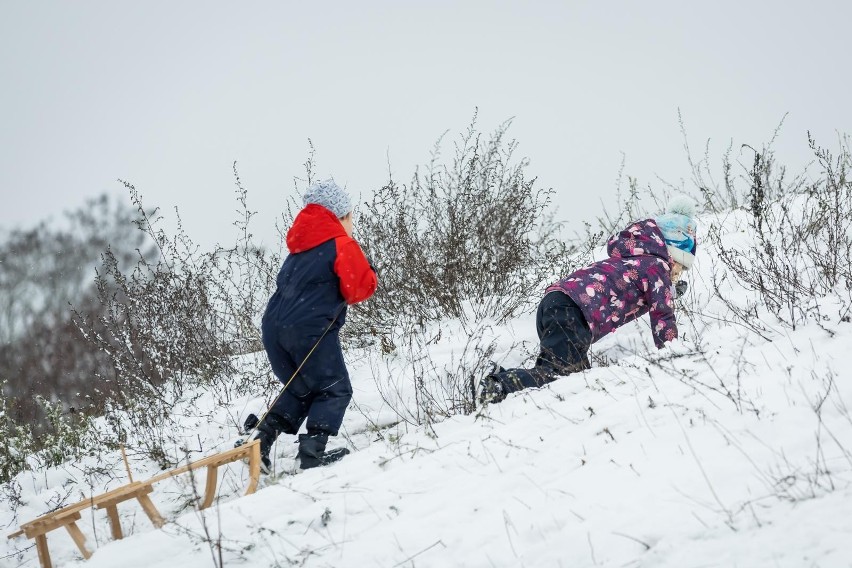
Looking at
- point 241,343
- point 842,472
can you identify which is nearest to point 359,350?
point 241,343

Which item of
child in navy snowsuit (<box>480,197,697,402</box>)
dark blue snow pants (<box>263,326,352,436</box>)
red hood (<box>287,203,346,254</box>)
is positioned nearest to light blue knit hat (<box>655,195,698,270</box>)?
child in navy snowsuit (<box>480,197,697,402</box>)

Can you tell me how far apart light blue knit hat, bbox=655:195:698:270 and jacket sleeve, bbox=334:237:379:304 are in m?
2.11

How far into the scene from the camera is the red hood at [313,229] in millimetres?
3381

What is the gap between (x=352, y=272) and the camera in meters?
3.27

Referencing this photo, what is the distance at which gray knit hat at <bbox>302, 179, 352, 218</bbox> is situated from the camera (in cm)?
349

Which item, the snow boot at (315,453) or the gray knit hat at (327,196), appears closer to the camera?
the snow boot at (315,453)

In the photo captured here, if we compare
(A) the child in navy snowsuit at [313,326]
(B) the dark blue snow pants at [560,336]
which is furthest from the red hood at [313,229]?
(B) the dark blue snow pants at [560,336]

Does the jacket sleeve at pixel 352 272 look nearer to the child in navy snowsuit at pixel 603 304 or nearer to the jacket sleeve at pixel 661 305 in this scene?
the child in navy snowsuit at pixel 603 304

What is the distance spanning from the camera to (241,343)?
236 inches

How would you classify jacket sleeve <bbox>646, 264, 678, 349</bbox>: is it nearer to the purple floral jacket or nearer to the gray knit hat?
the purple floral jacket

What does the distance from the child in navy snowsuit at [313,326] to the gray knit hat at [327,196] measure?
0.05m

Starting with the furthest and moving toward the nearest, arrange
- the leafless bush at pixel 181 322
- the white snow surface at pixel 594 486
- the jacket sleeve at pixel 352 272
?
1. the leafless bush at pixel 181 322
2. the jacket sleeve at pixel 352 272
3. the white snow surface at pixel 594 486

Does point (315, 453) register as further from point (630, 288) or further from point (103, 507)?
point (630, 288)

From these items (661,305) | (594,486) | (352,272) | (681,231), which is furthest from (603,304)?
(594,486)
